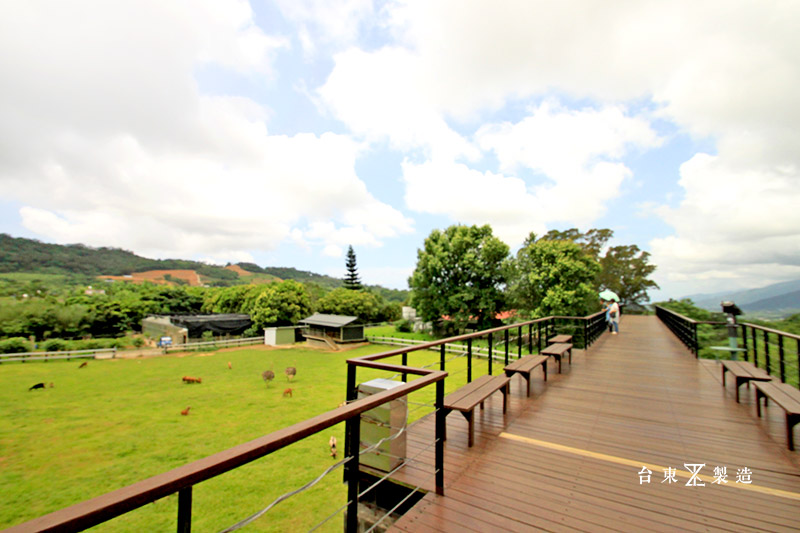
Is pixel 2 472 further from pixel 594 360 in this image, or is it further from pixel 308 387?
pixel 594 360

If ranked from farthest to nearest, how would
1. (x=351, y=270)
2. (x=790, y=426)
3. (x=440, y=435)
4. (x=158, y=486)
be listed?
(x=351, y=270)
(x=790, y=426)
(x=440, y=435)
(x=158, y=486)

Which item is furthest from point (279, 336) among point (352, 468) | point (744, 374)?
point (352, 468)

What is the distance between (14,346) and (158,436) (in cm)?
1982

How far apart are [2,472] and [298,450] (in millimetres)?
7217

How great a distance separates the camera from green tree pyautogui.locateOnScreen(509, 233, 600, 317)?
22.3 m

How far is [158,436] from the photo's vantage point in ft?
35.6

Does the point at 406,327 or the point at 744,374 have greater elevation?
the point at 744,374

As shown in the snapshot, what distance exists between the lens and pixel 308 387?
54.1 feet

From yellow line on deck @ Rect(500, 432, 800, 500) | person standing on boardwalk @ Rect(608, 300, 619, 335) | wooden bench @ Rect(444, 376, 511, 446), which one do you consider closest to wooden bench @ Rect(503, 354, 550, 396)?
wooden bench @ Rect(444, 376, 511, 446)

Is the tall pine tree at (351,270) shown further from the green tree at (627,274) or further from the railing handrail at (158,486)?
the railing handrail at (158,486)

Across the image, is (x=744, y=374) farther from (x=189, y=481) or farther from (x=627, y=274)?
(x=627, y=274)

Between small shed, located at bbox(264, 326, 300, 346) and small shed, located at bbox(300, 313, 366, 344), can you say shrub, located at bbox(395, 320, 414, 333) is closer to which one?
small shed, located at bbox(300, 313, 366, 344)

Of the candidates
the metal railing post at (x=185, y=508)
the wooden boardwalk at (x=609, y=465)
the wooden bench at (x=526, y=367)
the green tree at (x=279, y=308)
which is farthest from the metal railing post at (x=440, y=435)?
the green tree at (x=279, y=308)

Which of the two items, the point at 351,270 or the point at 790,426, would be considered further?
the point at 351,270
